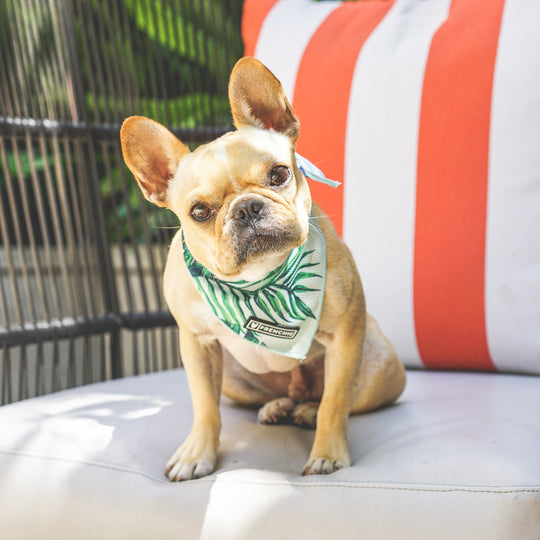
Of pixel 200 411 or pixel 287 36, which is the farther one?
pixel 287 36

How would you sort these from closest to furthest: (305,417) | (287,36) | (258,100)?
(258,100) < (305,417) < (287,36)

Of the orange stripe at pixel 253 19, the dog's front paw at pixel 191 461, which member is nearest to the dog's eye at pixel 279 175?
the dog's front paw at pixel 191 461

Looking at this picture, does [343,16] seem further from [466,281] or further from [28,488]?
[28,488]

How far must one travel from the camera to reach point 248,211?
772 mm

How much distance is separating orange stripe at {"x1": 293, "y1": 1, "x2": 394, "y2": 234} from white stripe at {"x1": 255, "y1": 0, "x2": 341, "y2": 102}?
18mm

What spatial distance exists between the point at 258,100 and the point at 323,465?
49cm

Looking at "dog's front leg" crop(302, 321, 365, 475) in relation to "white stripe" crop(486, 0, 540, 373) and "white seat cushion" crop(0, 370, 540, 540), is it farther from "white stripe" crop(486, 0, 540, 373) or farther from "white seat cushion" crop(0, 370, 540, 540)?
"white stripe" crop(486, 0, 540, 373)

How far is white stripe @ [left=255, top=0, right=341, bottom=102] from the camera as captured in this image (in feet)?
4.34

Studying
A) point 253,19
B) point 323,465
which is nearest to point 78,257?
point 253,19

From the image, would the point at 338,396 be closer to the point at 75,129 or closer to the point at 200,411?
the point at 200,411

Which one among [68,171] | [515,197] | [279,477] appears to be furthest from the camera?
[68,171]

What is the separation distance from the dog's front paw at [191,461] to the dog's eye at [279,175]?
0.36 m

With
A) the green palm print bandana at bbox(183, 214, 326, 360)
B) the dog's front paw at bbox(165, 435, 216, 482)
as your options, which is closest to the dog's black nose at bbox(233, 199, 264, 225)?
the green palm print bandana at bbox(183, 214, 326, 360)

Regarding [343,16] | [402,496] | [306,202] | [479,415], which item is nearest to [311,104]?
[343,16]
